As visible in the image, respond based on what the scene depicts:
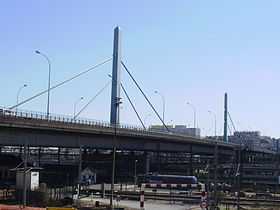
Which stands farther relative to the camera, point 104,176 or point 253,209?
point 104,176

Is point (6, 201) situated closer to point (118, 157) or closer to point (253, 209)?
point (253, 209)

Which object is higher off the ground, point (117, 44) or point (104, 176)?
point (117, 44)

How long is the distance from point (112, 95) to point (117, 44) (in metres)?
9.50

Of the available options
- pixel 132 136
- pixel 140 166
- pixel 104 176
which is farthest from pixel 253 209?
pixel 140 166

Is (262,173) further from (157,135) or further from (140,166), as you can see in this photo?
(157,135)

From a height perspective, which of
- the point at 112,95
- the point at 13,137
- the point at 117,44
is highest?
the point at 117,44

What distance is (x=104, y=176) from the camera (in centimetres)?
12588

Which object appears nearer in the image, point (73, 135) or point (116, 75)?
point (73, 135)

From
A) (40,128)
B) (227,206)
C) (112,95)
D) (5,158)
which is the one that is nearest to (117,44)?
(112,95)

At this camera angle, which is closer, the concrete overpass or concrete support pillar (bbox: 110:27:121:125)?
the concrete overpass

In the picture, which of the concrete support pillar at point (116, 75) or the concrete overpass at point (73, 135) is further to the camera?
the concrete support pillar at point (116, 75)

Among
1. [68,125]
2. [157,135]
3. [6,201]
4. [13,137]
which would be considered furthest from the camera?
[157,135]

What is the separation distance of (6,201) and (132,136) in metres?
54.7

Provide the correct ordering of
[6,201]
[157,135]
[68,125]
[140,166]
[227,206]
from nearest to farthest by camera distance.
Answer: [6,201] < [227,206] < [68,125] < [157,135] < [140,166]
